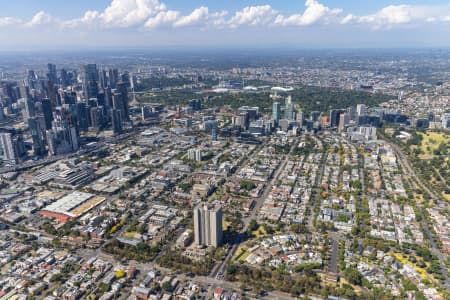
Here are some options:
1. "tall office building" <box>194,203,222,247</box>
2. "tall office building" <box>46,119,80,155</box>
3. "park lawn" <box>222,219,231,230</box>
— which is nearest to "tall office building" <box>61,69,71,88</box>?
"tall office building" <box>46,119,80,155</box>

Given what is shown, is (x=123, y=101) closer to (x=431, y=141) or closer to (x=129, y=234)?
(x=129, y=234)

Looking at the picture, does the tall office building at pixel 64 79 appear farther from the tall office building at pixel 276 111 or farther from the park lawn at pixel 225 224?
the park lawn at pixel 225 224

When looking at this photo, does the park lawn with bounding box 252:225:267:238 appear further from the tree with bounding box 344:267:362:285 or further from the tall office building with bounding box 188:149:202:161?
the tall office building with bounding box 188:149:202:161

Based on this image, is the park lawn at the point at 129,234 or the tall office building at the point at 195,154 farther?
the tall office building at the point at 195,154

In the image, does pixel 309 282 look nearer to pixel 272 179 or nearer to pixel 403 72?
pixel 272 179

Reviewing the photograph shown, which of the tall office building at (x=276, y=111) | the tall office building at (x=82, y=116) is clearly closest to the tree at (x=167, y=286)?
the tall office building at (x=276, y=111)

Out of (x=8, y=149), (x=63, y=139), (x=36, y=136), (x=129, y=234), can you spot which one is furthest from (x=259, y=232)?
(x=36, y=136)
